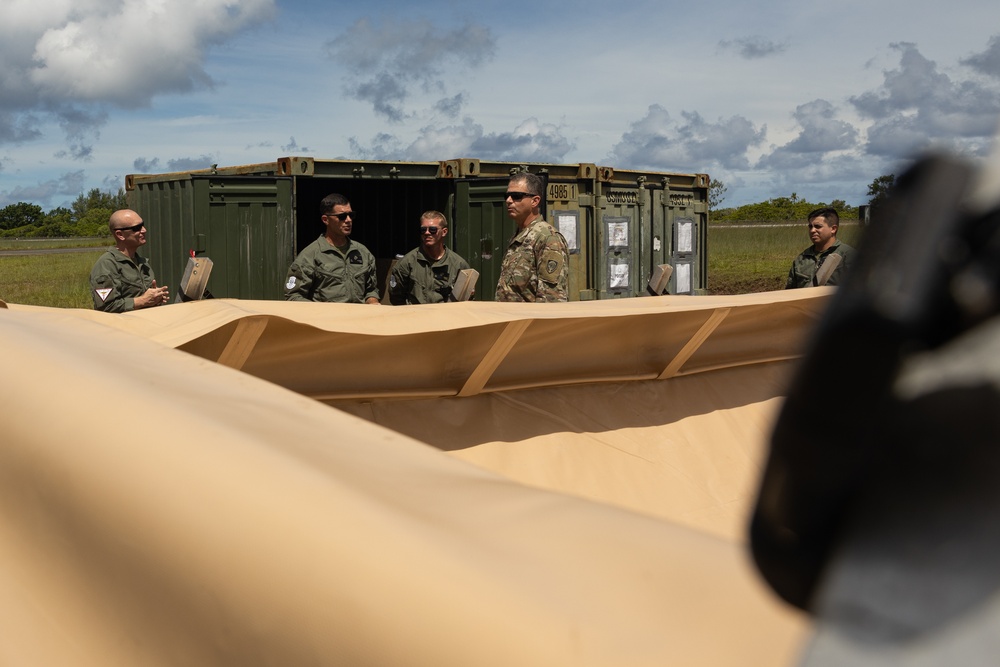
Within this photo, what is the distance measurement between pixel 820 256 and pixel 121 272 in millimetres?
4959

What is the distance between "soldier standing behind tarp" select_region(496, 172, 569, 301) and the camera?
20.0 ft

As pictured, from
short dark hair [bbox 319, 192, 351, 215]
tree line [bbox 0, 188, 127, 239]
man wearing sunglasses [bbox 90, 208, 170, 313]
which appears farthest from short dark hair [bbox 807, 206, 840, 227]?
tree line [bbox 0, 188, 127, 239]

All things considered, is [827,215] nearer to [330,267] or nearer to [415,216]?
[330,267]

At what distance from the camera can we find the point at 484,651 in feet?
2.85

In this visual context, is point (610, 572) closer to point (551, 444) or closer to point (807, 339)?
point (807, 339)

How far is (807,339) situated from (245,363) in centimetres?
279

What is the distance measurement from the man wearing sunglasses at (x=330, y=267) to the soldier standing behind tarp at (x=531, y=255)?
4.46ft

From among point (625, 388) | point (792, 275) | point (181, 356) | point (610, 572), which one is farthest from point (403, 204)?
point (610, 572)

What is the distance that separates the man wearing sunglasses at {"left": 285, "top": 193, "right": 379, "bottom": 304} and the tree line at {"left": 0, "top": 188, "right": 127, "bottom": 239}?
68.0 m

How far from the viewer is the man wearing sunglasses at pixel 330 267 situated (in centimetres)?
719

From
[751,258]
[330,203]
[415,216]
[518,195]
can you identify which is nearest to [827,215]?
[518,195]

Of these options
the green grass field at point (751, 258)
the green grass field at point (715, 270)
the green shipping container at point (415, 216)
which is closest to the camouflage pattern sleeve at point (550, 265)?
the green shipping container at point (415, 216)

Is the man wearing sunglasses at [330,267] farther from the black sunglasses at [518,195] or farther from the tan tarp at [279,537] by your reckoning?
the tan tarp at [279,537]

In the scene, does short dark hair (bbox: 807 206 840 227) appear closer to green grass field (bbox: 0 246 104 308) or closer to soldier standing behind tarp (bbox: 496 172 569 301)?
soldier standing behind tarp (bbox: 496 172 569 301)
